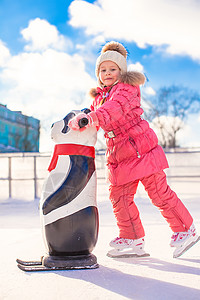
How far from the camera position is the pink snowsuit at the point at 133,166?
6.37 ft

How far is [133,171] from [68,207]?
0.47m

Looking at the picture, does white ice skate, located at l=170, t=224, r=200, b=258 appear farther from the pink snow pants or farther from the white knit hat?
the white knit hat

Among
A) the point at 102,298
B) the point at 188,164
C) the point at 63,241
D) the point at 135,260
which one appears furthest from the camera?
the point at 188,164

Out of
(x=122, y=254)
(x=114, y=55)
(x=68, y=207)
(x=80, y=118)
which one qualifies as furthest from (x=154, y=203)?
(x=114, y=55)

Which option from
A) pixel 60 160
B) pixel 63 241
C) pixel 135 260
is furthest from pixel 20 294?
pixel 135 260

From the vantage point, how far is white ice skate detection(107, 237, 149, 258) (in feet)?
6.49

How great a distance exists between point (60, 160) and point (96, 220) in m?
0.35

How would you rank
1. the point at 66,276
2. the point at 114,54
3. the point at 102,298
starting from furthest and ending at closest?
the point at 114,54, the point at 66,276, the point at 102,298

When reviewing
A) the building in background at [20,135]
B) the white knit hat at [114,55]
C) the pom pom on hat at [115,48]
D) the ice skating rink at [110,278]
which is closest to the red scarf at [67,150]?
the ice skating rink at [110,278]

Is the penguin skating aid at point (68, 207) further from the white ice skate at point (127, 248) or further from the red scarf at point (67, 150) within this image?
the white ice skate at point (127, 248)

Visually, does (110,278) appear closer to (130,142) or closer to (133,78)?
(130,142)

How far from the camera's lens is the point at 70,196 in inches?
65.5

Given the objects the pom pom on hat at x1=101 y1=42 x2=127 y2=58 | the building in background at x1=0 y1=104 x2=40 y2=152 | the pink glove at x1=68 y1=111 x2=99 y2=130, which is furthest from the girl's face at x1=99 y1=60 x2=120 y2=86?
the building in background at x1=0 y1=104 x2=40 y2=152

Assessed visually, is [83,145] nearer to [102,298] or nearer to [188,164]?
[102,298]
